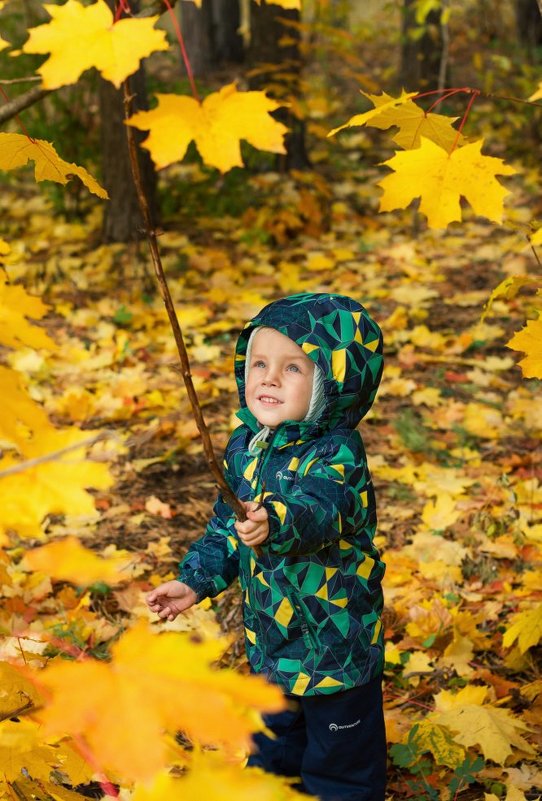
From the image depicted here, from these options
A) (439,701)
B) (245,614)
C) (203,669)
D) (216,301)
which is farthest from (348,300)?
(216,301)

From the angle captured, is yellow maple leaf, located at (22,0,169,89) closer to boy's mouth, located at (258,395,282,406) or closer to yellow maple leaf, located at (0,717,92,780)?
boy's mouth, located at (258,395,282,406)

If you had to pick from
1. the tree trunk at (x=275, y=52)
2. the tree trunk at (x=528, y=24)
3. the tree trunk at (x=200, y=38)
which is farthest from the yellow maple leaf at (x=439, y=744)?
the tree trunk at (x=200, y=38)

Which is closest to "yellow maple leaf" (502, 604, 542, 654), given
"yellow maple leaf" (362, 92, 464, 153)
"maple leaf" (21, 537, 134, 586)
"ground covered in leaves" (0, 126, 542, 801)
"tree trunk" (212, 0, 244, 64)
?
"ground covered in leaves" (0, 126, 542, 801)

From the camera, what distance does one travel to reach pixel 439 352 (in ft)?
15.5

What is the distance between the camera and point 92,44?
1281mm

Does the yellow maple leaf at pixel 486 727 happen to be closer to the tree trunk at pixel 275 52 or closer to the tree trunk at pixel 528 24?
the tree trunk at pixel 275 52

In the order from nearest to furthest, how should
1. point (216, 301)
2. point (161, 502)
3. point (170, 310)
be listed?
point (170, 310)
point (161, 502)
point (216, 301)

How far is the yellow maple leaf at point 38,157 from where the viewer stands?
151 cm

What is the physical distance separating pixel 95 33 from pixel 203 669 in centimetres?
93

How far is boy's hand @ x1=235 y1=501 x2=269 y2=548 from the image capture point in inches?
61.1

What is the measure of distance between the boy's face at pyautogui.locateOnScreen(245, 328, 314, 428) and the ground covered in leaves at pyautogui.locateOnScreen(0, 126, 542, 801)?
0.67 m

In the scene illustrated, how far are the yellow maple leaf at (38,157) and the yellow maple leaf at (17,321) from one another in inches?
8.6

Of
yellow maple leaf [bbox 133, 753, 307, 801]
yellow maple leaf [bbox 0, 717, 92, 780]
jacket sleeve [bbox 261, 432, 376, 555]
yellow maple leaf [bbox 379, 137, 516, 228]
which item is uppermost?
yellow maple leaf [bbox 379, 137, 516, 228]

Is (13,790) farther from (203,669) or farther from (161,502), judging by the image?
(161,502)
